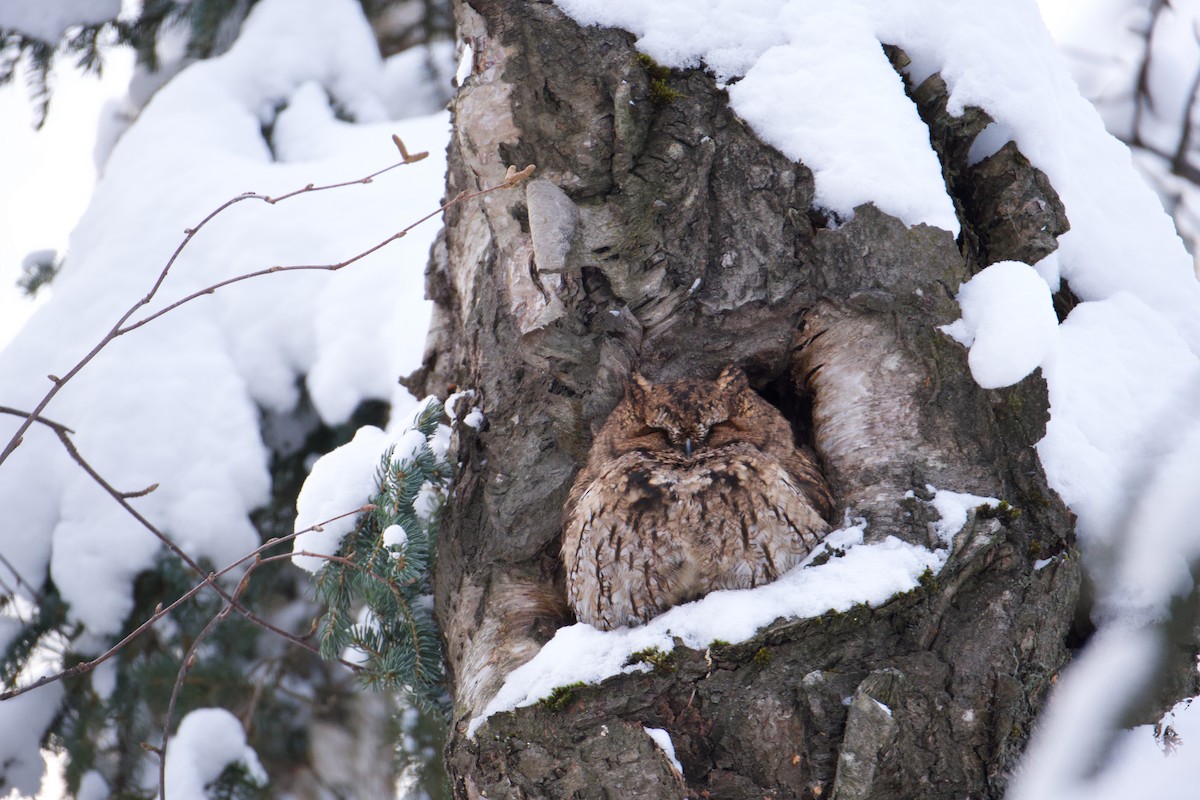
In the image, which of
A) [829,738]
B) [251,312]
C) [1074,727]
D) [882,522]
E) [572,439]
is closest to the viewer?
[829,738]

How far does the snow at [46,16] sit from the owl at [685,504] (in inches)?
109

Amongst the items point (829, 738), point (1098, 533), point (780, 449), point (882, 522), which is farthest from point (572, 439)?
point (1098, 533)

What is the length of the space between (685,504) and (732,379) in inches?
15.6

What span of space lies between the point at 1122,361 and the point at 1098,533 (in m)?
0.46

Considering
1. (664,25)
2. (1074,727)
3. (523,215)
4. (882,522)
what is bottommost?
(1074,727)

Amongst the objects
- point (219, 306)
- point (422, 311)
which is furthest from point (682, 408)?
point (219, 306)

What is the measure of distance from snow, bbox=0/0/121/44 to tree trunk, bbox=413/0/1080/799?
2023mm

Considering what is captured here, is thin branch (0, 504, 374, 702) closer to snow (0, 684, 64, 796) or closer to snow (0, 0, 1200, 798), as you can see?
snow (0, 0, 1200, 798)

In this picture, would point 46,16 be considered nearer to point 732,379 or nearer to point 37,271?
point 37,271

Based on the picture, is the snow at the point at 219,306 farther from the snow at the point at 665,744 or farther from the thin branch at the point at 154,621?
the snow at the point at 665,744

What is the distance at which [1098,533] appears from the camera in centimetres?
174

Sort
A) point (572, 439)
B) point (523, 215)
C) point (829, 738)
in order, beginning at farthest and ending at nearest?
point (572, 439) → point (523, 215) → point (829, 738)

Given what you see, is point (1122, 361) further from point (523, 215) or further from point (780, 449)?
point (523, 215)

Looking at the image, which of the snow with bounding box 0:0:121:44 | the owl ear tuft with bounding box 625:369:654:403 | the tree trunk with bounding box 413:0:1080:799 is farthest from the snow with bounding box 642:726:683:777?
the snow with bounding box 0:0:121:44
